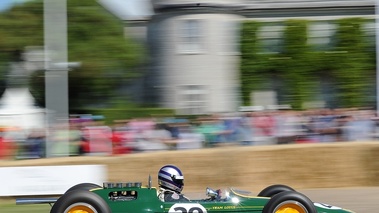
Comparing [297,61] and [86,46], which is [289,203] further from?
[86,46]

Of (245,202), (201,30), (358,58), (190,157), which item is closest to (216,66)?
(201,30)

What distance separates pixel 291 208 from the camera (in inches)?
384

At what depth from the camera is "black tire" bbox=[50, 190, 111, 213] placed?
9.48 metres

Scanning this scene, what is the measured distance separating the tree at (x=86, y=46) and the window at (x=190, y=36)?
3.20 m

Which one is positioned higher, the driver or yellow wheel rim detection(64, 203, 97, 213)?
the driver

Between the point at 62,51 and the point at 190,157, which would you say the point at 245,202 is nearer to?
the point at 190,157

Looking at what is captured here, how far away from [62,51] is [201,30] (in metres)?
13.5

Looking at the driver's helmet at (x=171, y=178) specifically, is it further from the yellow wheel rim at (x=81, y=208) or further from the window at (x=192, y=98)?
the window at (x=192, y=98)

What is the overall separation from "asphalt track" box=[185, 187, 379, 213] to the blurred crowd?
2.16m

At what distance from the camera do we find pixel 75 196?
9508 mm

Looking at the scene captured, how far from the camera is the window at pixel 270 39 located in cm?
3312

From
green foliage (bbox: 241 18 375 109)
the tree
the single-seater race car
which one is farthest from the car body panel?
the tree

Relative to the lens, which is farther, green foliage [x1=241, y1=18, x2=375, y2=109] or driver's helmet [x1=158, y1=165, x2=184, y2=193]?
green foliage [x1=241, y1=18, x2=375, y2=109]

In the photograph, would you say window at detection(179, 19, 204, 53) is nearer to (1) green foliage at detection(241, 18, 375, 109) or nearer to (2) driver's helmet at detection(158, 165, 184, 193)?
(1) green foliage at detection(241, 18, 375, 109)
